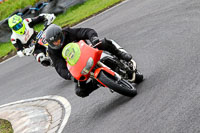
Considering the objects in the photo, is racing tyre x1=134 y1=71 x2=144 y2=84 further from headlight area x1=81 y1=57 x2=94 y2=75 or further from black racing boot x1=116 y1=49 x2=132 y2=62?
headlight area x1=81 y1=57 x2=94 y2=75

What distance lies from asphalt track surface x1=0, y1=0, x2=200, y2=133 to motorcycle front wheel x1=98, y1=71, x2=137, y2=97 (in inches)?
5.7

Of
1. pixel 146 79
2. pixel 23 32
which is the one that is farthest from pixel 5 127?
pixel 23 32

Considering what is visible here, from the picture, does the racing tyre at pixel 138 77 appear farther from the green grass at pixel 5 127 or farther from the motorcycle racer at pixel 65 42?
the green grass at pixel 5 127

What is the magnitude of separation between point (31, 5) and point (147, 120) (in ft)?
49.0

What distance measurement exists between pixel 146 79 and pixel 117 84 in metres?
1.19

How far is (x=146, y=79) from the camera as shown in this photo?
7.55m

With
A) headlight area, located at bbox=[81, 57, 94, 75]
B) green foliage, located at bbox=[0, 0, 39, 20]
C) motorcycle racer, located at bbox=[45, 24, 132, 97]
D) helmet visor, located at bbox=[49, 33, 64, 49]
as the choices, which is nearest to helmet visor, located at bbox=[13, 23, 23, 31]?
motorcycle racer, located at bbox=[45, 24, 132, 97]

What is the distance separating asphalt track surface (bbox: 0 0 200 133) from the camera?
18.5 ft

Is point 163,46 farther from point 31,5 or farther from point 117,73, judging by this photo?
point 31,5

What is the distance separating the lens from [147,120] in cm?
564

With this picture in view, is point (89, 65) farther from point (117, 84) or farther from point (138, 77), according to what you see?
point (138, 77)

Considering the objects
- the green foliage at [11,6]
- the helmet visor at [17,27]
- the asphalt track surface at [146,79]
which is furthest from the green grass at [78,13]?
the helmet visor at [17,27]

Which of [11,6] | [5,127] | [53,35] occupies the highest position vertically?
[53,35]

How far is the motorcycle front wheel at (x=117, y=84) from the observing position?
6449 millimetres
